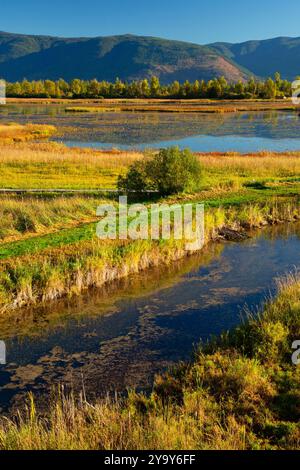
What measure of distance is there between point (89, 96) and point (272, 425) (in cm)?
19140

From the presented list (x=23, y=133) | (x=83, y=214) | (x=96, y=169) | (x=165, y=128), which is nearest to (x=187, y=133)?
(x=165, y=128)

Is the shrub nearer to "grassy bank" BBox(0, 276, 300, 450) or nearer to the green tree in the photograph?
"grassy bank" BBox(0, 276, 300, 450)

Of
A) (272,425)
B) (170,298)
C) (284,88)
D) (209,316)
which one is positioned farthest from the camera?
(284,88)

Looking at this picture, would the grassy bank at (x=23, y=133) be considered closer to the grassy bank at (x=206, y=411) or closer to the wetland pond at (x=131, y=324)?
the wetland pond at (x=131, y=324)

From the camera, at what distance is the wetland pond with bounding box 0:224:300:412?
13.4 m

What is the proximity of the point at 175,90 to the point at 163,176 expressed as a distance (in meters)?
161

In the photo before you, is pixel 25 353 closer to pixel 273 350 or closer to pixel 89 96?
pixel 273 350

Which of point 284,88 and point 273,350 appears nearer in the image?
point 273,350

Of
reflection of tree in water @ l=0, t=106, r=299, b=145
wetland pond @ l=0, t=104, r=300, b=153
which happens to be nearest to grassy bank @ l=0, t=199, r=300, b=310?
wetland pond @ l=0, t=104, r=300, b=153

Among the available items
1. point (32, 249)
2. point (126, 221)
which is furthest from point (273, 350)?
point (126, 221)

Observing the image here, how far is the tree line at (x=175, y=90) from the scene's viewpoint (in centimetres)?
17575

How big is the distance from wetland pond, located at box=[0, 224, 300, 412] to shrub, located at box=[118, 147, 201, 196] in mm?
9331

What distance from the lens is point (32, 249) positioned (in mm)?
20547

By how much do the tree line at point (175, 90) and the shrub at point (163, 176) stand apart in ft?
488
